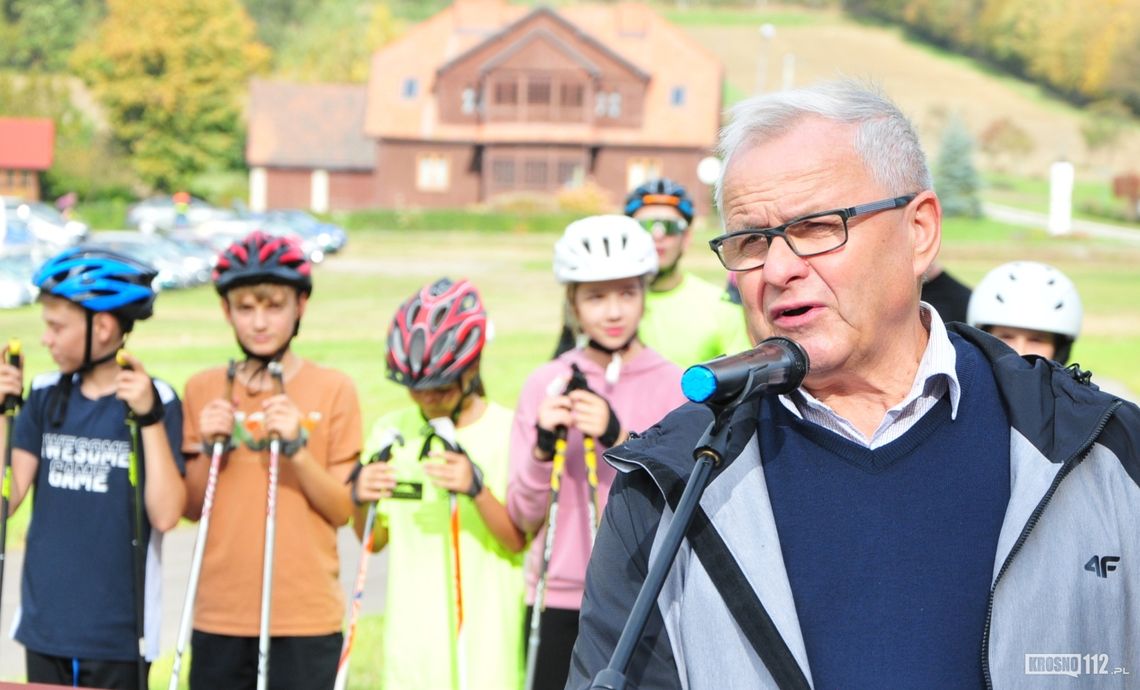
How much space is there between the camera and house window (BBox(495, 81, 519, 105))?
79.3 meters

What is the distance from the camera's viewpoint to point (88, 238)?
153 feet

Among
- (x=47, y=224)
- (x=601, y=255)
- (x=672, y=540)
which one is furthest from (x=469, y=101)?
(x=672, y=540)

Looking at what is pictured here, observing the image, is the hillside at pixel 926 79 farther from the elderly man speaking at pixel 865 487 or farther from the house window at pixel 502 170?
the elderly man speaking at pixel 865 487

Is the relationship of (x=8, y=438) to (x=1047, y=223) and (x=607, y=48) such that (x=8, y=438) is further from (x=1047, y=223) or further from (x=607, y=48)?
(x=1047, y=223)

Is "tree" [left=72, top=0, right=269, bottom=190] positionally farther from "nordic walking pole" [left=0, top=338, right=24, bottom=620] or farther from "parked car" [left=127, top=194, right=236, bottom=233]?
"nordic walking pole" [left=0, top=338, right=24, bottom=620]

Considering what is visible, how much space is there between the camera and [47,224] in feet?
168

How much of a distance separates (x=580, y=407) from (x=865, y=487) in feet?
9.42

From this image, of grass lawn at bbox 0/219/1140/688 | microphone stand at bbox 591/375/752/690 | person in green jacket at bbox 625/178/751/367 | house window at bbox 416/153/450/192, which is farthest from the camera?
house window at bbox 416/153/450/192

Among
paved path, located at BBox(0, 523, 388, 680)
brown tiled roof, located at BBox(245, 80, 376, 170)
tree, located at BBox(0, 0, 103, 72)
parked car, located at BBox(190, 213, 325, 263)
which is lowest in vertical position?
paved path, located at BBox(0, 523, 388, 680)

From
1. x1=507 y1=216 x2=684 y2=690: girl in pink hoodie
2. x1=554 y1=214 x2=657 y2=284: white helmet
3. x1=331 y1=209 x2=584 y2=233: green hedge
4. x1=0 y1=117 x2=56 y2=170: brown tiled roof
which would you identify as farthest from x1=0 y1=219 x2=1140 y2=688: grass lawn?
x1=0 y1=117 x2=56 y2=170: brown tiled roof

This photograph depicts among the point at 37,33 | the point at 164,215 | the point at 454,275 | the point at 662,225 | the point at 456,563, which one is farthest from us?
the point at 37,33

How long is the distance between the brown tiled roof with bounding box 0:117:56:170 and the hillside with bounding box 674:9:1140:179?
166 feet

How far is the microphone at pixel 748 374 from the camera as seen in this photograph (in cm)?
238

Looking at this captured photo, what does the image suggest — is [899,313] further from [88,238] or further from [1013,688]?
[88,238]
